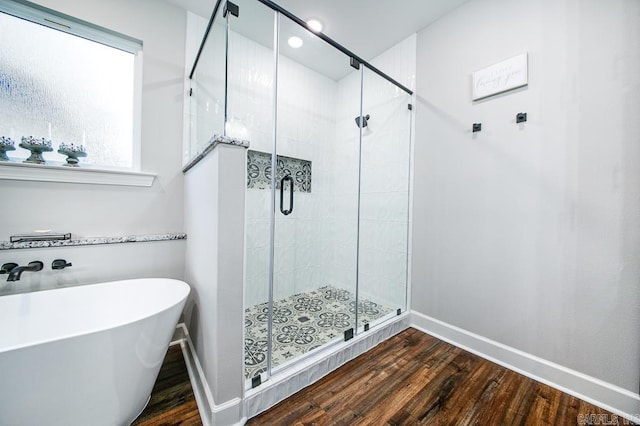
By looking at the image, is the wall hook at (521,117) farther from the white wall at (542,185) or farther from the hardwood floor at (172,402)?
the hardwood floor at (172,402)

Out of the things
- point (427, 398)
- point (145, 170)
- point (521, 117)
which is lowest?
point (427, 398)

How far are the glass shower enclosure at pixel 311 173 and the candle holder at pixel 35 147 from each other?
830mm

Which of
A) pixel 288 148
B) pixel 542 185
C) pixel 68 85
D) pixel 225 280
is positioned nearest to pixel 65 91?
pixel 68 85

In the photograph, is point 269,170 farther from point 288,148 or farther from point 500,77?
point 500,77

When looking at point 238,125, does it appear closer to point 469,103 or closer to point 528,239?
point 469,103

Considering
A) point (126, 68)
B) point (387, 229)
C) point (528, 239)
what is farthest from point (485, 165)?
point (126, 68)

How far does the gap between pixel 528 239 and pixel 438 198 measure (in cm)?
68

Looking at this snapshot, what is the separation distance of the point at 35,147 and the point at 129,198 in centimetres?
54

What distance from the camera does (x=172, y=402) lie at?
50.3 inches

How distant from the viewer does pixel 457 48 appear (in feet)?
6.41

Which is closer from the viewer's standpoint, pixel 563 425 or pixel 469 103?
pixel 563 425

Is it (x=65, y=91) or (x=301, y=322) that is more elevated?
(x=65, y=91)

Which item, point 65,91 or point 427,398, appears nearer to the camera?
point 427,398

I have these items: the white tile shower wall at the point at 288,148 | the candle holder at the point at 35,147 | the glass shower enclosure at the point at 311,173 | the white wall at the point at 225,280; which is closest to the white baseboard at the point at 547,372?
the glass shower enclosure at the point at 311,173
